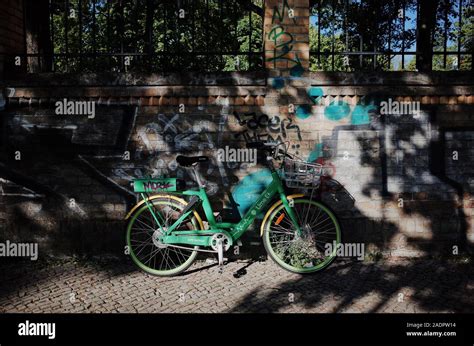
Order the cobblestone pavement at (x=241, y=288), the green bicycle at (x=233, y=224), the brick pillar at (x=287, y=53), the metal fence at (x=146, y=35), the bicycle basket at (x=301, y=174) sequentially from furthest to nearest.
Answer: the metal fence at (x=146, y=35) < the brick pillar at (x=287, y=53) < the green bicycle at (x=233, y=224) < the bicycle basket at (x=301, y=174) < the cobblestone pavement at (x=241, y=288)

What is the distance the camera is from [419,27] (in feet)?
16.9

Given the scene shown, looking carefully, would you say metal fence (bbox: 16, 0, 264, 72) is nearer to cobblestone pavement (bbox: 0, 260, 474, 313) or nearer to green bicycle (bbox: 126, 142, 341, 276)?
green bicycle (bbox: 126, 142, 341, 276)

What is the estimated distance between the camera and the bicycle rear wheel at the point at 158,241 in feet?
13.9

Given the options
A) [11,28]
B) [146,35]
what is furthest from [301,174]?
[146,35]

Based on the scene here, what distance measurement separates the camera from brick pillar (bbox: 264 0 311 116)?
4.55 metres

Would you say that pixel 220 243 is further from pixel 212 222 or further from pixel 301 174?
pixel 301 174

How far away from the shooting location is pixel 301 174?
13.3ft

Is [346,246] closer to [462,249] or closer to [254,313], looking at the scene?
[462,249]

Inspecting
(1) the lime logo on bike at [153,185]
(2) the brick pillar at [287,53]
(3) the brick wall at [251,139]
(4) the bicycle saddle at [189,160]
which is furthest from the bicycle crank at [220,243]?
(2) the brick pillar at [287,53]

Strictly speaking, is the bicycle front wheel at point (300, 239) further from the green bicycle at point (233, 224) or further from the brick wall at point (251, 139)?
the brick wall at point (251, 139)

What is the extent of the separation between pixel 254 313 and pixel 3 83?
13.2ft

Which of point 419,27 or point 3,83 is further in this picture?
point 419,27

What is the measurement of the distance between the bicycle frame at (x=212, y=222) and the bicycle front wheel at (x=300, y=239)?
13cm
